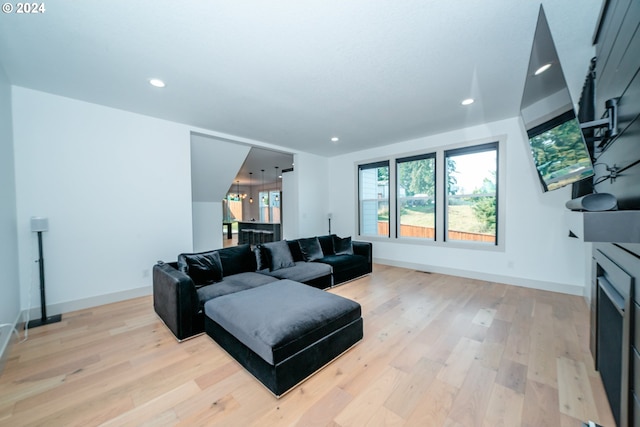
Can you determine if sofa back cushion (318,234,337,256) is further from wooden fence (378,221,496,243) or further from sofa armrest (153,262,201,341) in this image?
sofa armrest (153,262,201,341)

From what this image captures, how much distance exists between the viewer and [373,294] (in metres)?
3.52

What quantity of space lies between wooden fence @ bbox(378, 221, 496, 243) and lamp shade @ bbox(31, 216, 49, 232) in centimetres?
537

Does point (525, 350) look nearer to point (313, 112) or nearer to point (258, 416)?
point (258, 416)

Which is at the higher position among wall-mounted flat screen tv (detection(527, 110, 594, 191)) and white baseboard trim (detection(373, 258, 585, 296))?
wall-mounted flat screen tv (detection(527, 110, 594, 191))

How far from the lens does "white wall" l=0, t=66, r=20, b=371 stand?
2217mm

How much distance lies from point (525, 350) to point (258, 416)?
228 centimetres

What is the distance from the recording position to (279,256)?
3689 mm

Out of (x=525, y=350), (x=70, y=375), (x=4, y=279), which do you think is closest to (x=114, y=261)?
(x=4, y=279)

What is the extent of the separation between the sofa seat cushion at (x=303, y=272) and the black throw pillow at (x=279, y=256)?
0.25 ft

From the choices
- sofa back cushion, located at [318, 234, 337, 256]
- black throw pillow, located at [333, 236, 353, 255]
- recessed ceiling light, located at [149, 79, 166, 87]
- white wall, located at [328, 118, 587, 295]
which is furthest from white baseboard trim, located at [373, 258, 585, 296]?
recessed ceiling light, located at [149, 79, 166, 87]

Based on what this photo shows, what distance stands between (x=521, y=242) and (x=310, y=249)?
3.39 meters

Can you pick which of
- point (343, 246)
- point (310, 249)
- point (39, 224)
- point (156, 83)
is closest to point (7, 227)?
point (39, 224)

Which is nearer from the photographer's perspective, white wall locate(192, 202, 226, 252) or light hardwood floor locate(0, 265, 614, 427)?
light hardwood floor locate(0, 265, 614, 427)

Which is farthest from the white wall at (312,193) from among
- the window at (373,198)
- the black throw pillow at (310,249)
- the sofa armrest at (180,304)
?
the sofa armrest at (180,304)
